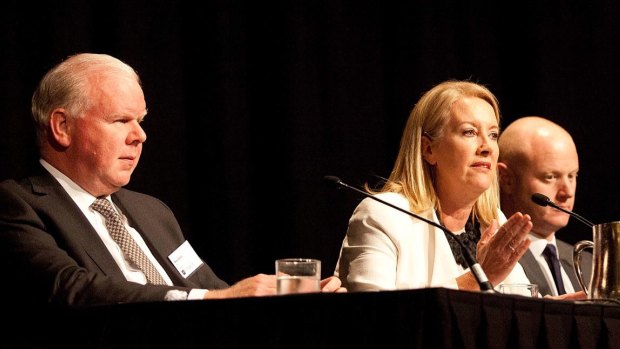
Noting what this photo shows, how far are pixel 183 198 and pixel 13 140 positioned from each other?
0.74m

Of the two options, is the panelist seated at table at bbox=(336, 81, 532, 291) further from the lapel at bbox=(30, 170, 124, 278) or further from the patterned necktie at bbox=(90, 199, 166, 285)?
the lapel at bbox=(30, 170, 124, 278)

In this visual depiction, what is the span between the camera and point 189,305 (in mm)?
2039

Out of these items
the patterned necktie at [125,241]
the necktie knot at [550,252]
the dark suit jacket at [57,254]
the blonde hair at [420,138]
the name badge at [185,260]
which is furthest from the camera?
the necktie knot at [550,252]

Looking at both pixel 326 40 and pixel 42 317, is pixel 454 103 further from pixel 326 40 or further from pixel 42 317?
pixel 42 317

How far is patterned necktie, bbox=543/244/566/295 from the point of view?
4043 millimetres

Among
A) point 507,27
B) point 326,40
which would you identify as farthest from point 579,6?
point 326,40

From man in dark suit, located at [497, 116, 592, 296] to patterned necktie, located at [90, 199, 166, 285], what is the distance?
1.84 metres

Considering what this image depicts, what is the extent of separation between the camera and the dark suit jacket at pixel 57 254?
2506mm

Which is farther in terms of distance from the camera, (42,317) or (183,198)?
(183,198)

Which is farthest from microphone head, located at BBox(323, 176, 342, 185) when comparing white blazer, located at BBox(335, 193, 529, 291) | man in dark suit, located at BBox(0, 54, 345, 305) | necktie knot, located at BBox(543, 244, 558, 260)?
necktie knot, located at BBox(543, 244, 558, 260)

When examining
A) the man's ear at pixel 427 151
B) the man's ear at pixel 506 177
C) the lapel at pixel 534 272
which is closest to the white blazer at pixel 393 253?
the man's ear at pixel 427 151

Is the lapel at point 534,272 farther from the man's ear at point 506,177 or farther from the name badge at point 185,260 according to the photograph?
the name badge at point 185,260

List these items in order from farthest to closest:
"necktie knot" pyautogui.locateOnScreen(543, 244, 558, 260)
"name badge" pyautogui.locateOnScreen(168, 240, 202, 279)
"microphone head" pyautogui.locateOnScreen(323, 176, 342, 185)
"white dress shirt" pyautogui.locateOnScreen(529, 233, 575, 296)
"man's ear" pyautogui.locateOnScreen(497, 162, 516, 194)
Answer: "man's ear" pyautogui.locateOnScreen(497, 162, 516, 194)
"necktie knot" pyautogui.locateOnScreen(543, 244, 558, 260)
"white dress shirt" pyautogui.locateOnScreen(529, 233, 575, 296)
"name badge" pyautogui.locateOnScreen(168, 240, 202, 279)
"microphone head" pyautogui.locateOnScreen(323, 176, 342, 185)

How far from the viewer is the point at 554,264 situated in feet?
13.5
